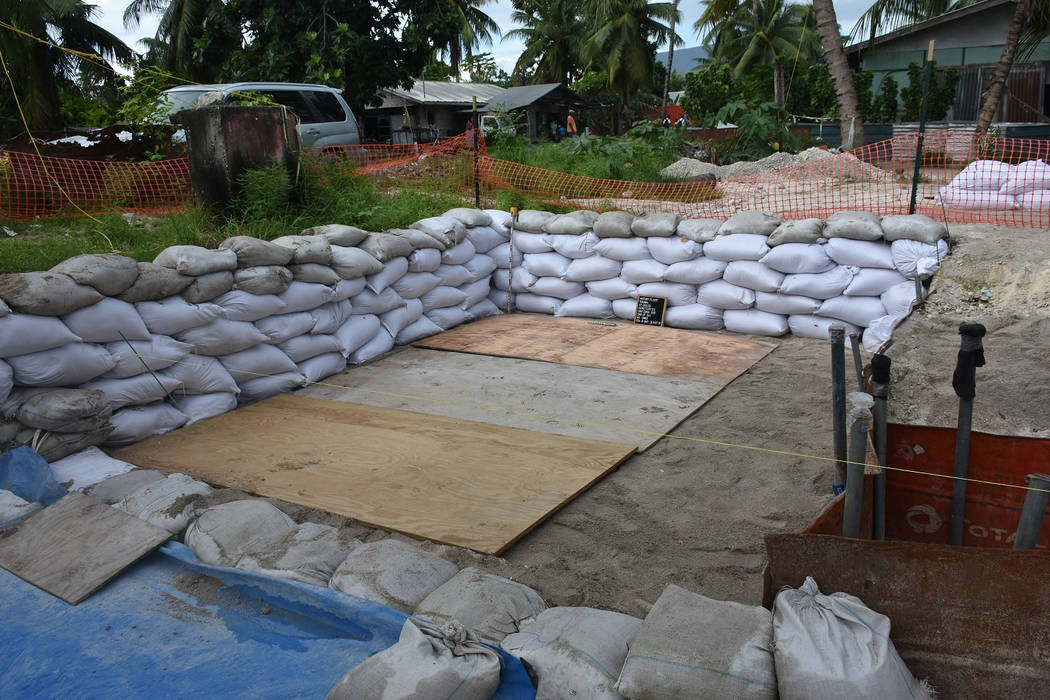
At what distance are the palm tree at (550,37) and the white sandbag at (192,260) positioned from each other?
29055 mm

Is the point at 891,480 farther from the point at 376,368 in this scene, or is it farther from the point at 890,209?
the point at 890,209

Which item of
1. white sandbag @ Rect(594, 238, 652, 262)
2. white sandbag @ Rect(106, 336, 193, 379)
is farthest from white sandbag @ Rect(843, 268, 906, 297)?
white sandbag @ Rect(106, 336, 193, 379)

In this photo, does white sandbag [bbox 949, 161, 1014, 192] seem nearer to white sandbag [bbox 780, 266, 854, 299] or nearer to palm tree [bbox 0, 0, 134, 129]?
white sandbag [bbox 780, 266, 854, 299]

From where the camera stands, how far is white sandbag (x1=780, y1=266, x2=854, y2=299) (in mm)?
5547

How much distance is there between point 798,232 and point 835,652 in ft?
14.5

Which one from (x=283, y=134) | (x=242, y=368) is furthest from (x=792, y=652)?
(x=283, y=134)

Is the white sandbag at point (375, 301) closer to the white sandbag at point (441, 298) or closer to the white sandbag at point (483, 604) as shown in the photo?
the white sandbag at point (441, 298)

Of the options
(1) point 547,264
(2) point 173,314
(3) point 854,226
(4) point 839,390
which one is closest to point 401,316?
(1) point 547,264

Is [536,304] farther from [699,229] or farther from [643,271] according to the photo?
[699,229]

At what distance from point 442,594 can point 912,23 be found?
17125 millimetres

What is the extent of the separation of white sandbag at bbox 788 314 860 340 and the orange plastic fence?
1.52 metres

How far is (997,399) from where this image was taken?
343 cm

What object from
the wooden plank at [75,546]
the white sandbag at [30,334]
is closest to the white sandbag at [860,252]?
the wooden plank at [75,546]

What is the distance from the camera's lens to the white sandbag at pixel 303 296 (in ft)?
15.6
